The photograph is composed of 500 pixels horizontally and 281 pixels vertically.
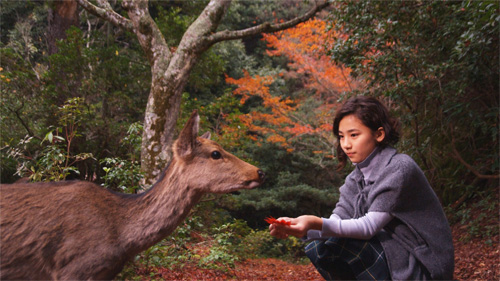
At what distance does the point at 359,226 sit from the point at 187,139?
1005mm

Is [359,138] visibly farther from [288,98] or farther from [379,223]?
[288,98]

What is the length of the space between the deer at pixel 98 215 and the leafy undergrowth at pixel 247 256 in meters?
1.62

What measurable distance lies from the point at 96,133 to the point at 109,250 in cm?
561

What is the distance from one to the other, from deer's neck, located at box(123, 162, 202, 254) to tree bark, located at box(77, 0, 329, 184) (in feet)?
9.84

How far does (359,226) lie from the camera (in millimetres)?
1861

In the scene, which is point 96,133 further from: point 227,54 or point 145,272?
point 227,54

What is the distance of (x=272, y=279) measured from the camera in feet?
17.1

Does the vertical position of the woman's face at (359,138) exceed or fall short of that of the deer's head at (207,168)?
it exceeds it

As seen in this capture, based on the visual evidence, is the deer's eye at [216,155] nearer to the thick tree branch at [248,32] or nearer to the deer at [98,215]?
the deer at [98,215]

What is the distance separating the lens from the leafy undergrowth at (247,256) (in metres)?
3.86

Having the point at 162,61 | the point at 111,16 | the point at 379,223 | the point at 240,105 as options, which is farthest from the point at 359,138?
the point at 240,105

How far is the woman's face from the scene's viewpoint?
2064 mm

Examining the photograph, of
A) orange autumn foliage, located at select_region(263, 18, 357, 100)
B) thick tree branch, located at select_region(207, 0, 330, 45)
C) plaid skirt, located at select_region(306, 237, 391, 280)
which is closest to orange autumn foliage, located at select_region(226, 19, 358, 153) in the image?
orange autumn foliage, located at select_region(263, 18, 357, 100)

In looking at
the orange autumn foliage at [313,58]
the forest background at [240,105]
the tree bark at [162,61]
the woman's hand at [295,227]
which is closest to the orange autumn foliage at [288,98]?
the orange autumn foliage at [313,58]
